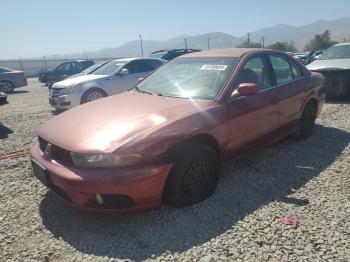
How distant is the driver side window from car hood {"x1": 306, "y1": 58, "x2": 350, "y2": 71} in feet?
17.1

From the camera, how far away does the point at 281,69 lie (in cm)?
519

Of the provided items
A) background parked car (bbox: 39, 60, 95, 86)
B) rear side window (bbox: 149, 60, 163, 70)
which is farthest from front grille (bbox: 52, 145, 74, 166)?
background parked car (bbox: 39, 60, 95, 86)

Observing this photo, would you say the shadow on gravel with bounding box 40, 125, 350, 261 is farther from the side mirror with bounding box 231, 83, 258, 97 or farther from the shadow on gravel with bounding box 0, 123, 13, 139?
the shadow on gravel with bounding box 0, 123, 13, 139

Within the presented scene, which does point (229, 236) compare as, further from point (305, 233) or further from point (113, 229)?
point (113, 229)

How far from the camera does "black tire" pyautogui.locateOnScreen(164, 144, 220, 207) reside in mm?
3432

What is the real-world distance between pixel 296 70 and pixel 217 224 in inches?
130

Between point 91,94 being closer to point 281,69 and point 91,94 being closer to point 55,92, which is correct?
point 55,92

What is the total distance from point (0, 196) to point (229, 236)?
2703 millimetres

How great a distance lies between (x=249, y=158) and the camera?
5055mm

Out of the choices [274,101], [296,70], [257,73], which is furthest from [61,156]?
[296,70]

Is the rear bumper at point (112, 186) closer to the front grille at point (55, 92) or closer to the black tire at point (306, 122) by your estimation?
the black tire at point (306, 122)

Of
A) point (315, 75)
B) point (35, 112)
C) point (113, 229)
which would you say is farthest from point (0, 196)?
point (35, 112)

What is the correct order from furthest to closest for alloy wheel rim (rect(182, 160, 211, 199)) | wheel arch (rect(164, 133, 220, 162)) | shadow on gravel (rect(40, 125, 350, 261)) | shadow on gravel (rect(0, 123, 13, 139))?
shadow on gravel (rect(0, 123, 13, 139))
alloy wheel rim (rect(182, 160, 211, 199))
wheel arch (rect(164, 133, 220, 162))
shadow on gravel (rect(40, 125, 350, 261))

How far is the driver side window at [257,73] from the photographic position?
4371mm
